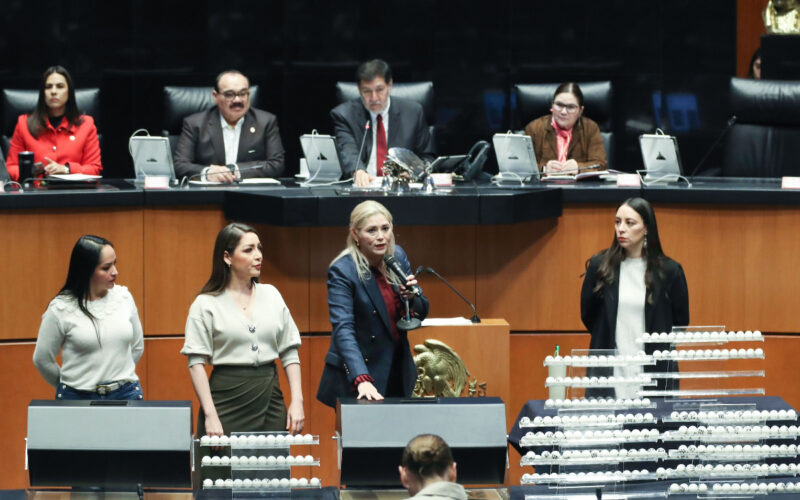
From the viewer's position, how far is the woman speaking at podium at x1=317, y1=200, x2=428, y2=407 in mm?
4703

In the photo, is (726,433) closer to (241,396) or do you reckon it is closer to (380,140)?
(241,396)

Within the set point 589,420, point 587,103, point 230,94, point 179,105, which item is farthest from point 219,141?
point 589,420

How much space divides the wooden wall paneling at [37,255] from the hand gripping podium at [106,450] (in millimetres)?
2188

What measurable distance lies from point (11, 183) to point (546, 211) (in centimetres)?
252

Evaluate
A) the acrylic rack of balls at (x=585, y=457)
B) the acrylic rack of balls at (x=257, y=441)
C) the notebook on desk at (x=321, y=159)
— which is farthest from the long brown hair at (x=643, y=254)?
the acrylic rack of balls at (x=257, y=441)

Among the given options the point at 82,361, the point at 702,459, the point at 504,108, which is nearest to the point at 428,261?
the point at 82,361

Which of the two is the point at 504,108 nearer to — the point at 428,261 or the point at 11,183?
the point at 428,261

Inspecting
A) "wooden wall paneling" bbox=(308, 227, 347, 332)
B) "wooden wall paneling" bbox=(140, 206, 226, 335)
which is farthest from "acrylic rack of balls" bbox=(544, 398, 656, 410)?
"wooden wall paneling" bbox=(140, 206, 226, 335)

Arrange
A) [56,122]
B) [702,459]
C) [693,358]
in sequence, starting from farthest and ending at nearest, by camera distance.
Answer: [56,122], [693,358], [702,459]

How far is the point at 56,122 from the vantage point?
22.6 ft

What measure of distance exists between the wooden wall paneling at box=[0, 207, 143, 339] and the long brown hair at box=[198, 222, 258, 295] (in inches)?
56.3

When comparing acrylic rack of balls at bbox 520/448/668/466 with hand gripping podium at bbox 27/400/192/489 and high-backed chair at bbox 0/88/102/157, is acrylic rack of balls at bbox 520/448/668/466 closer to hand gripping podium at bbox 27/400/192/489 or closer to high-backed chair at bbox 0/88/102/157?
hand gripping podium at bbox 27/400/192/489

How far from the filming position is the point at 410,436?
12.6 ft

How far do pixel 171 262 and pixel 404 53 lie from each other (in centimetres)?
319
